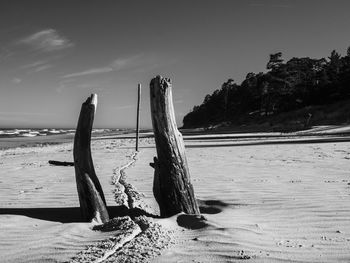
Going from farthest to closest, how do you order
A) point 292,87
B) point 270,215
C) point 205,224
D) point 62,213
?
point 292,87, point 62,213, point 270,215, point 205,224

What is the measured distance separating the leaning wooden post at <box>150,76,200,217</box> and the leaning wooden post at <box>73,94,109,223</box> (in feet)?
2.67

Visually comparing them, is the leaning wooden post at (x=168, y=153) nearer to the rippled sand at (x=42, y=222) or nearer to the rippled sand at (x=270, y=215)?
the rippled sand at (x=270, y=215)

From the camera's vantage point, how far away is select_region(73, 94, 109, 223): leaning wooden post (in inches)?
180

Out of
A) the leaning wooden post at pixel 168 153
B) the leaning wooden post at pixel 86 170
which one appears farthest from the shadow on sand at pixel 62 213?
the leaning wooden post at pixel 168 153

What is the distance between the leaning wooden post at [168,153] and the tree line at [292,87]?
133 feet

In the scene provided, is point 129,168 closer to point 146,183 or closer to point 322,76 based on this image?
point 146,183

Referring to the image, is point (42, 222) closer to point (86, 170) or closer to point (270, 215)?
point (86, 170)

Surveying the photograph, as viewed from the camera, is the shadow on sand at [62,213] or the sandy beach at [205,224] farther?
the shadow on sand at [62,213]

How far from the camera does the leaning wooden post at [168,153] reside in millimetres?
4488

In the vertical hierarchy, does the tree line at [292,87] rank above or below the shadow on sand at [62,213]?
above

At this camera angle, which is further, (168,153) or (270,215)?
(270,215)

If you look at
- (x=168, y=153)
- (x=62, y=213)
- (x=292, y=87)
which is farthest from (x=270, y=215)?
(x=292, y=87)

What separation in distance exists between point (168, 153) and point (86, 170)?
1.11m

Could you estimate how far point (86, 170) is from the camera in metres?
4.70
